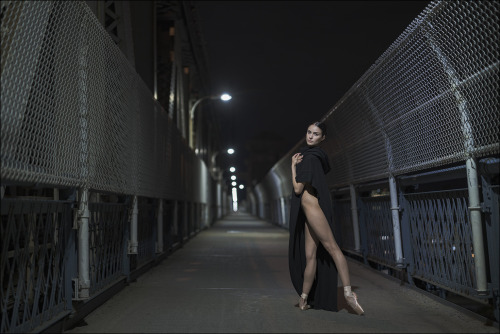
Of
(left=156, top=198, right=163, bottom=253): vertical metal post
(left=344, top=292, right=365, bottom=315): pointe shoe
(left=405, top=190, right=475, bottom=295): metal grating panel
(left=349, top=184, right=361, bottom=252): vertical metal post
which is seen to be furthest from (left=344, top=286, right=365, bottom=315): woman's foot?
(left=156, top=198, right=163, bottom=253): vertical metal post

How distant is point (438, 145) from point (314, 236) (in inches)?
58.4

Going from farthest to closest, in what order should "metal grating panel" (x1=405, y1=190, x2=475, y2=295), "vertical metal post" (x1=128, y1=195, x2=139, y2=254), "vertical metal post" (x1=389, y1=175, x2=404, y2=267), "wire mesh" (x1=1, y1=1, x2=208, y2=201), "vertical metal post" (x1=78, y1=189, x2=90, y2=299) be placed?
"vertical metal post" (x1=128, y1=195, x2=139, y2=254) → "vertical metal post" (x1=389, y1=175, x2=404, y2=267) → "metal grating panel" (x1=405, y1=190, x2=475, y2=295) → "vertical metal post" (x1=78, y1=189, x2=90, y2=299) → "wire mesh" (x1=1, y1=1, x2=208, y2=201)

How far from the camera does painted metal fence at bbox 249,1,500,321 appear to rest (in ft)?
11.3

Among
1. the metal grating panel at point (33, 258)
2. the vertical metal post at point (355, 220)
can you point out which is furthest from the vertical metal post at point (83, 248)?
the vertical metal post at point (355, 220)

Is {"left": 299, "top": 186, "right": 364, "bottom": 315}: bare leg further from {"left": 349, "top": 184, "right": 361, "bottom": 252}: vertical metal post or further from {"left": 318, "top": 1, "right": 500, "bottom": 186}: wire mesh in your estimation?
{"left": 349, "top": 184, "right": 361, "bottom": 252}: vertical metal post

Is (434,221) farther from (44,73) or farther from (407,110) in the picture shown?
(44,73)

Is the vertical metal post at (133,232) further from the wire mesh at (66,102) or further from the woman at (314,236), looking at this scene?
the woman at (314,236)

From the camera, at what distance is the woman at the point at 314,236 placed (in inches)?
158

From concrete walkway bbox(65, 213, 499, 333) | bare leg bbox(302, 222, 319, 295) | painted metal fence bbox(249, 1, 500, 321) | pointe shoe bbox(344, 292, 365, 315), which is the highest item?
painted metal fence bbox(249, 1, 500, 321)

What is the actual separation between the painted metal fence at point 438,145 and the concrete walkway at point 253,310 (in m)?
0.35

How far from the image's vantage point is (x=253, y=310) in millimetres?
4176

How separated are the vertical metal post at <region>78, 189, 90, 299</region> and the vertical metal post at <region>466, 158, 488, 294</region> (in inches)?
126

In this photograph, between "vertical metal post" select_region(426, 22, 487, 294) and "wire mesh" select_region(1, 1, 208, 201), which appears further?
"vertical metal post" select_region(426, 22, 487, 294)

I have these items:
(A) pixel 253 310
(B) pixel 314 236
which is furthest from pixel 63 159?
(B) pixel 314 236
